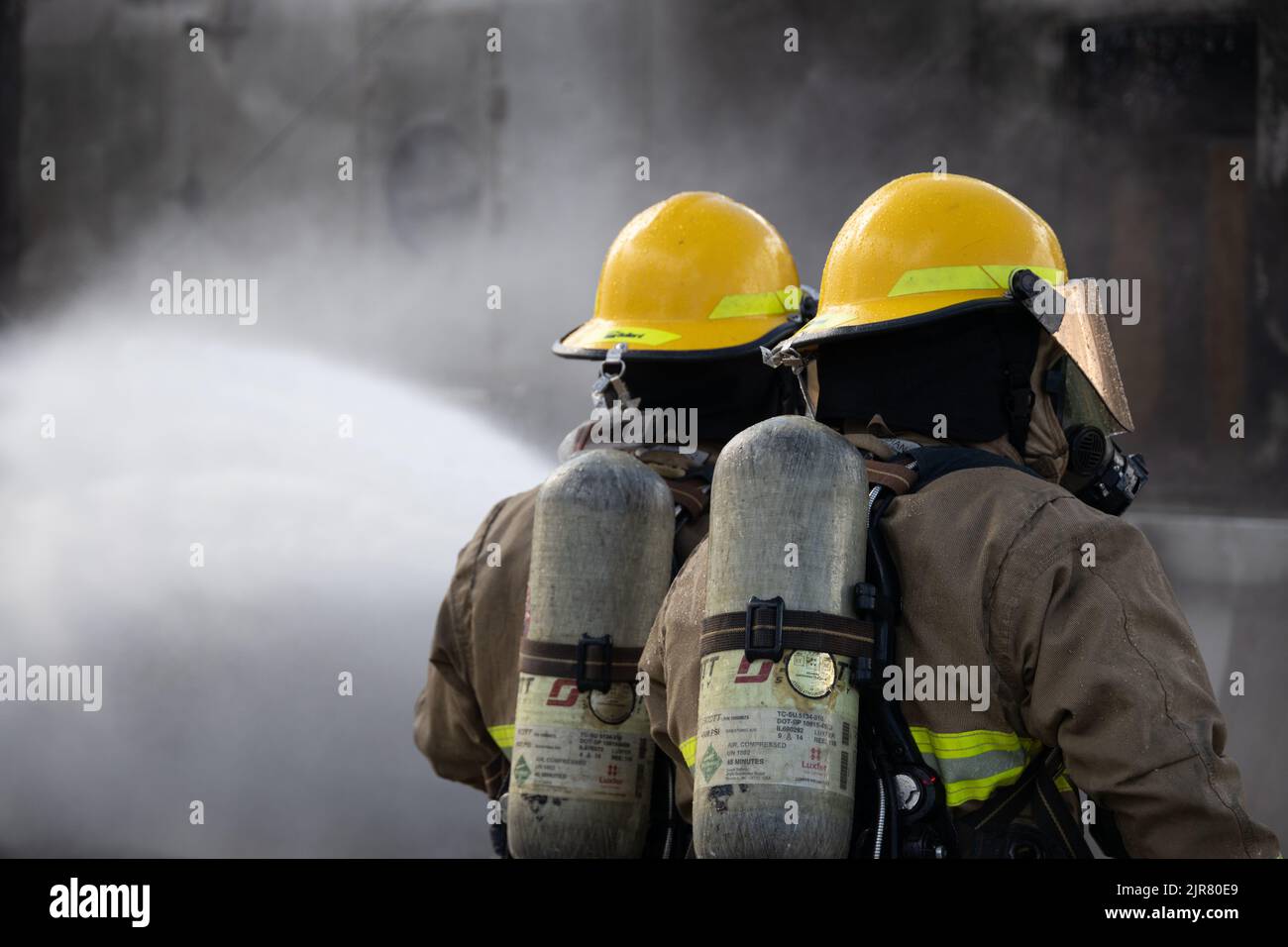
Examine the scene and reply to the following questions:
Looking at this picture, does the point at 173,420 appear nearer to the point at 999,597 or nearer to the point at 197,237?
the point at 197,237

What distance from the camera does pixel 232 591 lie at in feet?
25.1

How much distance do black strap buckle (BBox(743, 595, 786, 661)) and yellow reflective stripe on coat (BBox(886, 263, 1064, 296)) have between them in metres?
0.69

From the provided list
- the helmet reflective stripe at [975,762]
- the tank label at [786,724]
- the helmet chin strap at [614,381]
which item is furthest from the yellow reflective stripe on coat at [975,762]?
the helmet chin strap at [614,381]

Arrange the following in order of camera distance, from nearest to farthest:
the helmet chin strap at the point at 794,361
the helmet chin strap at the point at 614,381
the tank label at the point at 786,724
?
the tank label at the point at 786,724 → the helmet chin strap at the point at 794,361 → the helmet chin strap at the point at 614,381

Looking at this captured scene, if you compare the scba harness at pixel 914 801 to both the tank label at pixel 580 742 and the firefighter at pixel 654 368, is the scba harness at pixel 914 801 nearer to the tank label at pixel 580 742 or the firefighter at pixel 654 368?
the tank label at pixel 580 742

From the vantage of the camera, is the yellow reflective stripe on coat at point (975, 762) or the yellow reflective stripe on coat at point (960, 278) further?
the yellow reflective stripe on coat at point (960, 278)

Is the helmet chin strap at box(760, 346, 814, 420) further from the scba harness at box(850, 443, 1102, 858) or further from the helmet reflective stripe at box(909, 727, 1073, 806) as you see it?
the helmet reflective stripe at box(909, 727, 1073, 806)

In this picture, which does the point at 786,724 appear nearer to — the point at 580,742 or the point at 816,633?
the point at 816,633

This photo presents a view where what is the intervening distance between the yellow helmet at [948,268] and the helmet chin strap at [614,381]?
2.60 ft

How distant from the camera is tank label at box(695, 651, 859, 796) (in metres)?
2.48

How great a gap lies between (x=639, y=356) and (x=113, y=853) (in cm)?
519

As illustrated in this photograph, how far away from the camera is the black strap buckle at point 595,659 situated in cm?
309

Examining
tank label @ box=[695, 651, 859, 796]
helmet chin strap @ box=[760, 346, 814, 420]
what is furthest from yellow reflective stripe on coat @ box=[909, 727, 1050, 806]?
helmet chin strap @ box=[760, 346, 814, 420]

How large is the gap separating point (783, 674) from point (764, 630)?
0.25 ft
